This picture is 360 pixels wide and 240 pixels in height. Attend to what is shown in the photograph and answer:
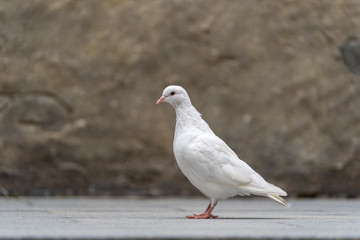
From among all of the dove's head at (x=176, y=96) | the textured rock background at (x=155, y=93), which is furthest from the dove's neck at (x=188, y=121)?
the textured rock background at (x=155, y=93)

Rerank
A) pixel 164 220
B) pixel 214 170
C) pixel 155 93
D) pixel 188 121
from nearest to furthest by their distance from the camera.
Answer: pixel 164 220 < pixel 214 170 < pixel 188 121 < pixel 155 93

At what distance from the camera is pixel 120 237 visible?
2.92 m

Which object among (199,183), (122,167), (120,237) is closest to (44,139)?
(122,167)

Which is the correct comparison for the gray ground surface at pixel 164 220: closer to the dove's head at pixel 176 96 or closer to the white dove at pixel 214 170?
the white dove at pixel 214 170

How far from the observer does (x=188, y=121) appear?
447 cm

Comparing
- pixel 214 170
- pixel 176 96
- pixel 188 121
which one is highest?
pixel 176 96

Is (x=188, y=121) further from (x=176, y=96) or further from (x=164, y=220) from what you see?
(x=164, y=220)

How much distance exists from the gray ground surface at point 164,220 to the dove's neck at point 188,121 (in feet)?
1.74

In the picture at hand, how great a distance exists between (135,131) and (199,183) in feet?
6.63

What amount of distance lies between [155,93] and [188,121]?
1826mm

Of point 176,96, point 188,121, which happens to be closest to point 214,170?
point 188,121

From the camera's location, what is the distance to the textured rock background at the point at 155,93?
6219 millimetres

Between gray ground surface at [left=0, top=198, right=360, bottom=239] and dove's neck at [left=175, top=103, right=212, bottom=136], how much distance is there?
20.8 inches

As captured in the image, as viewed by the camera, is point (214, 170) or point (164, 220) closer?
point (164, 220)
